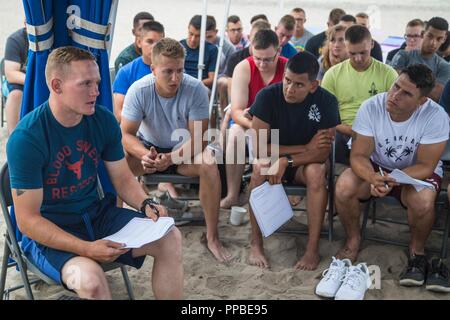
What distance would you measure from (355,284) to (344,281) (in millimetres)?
77

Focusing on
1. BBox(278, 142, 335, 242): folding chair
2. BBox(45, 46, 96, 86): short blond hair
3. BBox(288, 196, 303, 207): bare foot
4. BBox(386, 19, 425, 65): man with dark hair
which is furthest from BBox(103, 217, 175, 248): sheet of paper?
BBox(386, 19, 425, 65): man with dark hair

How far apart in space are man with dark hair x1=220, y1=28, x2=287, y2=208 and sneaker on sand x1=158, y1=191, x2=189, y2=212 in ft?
1.08

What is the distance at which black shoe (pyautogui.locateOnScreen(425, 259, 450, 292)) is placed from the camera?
3.41 meters

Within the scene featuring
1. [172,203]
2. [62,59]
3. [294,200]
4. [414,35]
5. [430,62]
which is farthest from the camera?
[414,35]

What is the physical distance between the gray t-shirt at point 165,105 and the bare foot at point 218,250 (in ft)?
3.01

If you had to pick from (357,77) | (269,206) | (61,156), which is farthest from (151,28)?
(61,156)

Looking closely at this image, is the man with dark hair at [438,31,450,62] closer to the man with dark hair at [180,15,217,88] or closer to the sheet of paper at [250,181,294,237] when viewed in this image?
the man with dark hair at [180,15,217,88]

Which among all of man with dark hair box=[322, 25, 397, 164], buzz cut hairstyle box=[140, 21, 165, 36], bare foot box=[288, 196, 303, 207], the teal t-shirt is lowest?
bare foot box=[288, 196, 303, 207]

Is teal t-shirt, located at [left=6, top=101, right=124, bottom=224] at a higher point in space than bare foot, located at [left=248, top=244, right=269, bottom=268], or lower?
higher

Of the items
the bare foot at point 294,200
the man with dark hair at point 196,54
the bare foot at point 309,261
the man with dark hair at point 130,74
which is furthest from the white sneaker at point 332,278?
the man with dark hair at point 196,54

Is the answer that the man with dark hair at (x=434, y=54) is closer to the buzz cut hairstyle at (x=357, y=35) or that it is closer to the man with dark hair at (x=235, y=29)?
the buzz cut hairstyle at (x=357, y=35)

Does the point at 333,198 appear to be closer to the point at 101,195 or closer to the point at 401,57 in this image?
the point at 101,195

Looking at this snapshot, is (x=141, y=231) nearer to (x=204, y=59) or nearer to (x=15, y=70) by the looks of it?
(x=15, y=70)

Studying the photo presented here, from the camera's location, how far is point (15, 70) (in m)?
4.98
